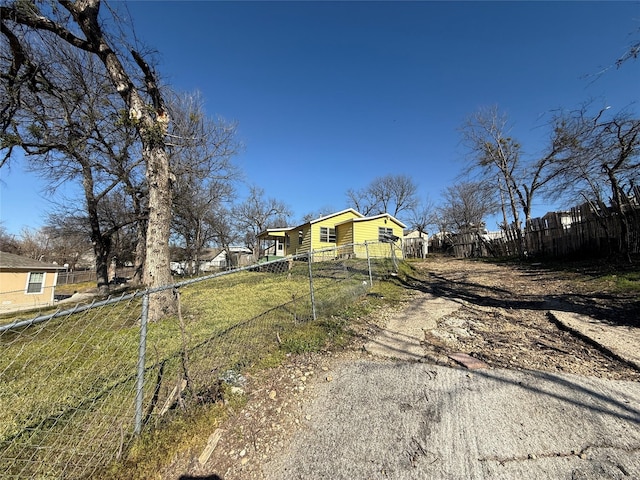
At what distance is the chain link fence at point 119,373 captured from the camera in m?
1.90

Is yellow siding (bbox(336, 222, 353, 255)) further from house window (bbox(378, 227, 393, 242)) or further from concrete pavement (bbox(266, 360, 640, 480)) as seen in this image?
concrete pavement (bbox(266, 360, 640, 480))

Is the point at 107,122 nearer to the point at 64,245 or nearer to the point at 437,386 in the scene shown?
the point at 437,386

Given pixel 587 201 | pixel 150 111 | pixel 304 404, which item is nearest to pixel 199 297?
pixel 150 111

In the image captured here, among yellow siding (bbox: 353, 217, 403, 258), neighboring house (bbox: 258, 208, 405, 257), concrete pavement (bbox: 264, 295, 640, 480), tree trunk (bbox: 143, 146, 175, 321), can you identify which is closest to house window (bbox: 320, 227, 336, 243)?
neighboring house (bbox: 258, 208, 405, 257)

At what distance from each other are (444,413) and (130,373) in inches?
136

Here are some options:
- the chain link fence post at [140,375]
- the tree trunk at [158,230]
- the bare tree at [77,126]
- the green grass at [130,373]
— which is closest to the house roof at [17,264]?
the bare tree at [77,126]

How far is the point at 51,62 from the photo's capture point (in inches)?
320

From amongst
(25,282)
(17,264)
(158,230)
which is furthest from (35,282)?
(158,230)

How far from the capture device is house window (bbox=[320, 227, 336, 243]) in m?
19.0

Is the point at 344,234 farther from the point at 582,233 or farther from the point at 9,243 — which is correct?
the point at 9,243

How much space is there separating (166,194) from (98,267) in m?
10.3

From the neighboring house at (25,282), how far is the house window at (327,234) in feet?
60.6

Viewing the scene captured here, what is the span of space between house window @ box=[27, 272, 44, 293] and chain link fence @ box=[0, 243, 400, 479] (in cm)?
1812

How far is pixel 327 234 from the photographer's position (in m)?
19.2
